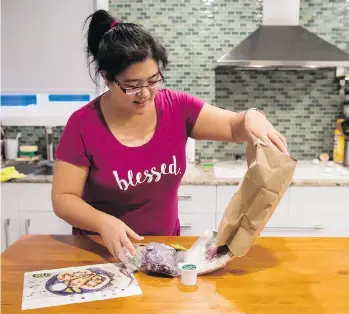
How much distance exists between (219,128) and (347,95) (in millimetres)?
1783

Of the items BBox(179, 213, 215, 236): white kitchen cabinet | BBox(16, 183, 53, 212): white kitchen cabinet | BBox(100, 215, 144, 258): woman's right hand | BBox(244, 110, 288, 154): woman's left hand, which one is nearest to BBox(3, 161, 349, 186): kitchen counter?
BBox(16, 183, 53, 212): white kitchen cabinet

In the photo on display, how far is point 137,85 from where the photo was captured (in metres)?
1.25

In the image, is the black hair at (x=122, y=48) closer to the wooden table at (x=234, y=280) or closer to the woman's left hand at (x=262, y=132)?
the woman's left hand at (x=262, y=132)

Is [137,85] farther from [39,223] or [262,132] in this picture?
[39,223]

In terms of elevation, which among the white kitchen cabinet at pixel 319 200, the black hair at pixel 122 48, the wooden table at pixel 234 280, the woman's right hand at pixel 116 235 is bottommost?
the white kitchen cabinet at pixel 319 200

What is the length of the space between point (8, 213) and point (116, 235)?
168 cm

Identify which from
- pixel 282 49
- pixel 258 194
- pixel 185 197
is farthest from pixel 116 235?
pixel 282 49

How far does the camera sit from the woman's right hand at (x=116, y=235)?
3.71 ft

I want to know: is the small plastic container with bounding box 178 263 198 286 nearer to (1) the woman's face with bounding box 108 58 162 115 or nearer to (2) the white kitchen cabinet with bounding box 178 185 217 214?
(1) the woman's face with bounding box 108 58 162 115

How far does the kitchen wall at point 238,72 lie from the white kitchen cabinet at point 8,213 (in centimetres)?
63

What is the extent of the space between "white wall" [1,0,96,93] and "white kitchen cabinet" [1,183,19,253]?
67cm

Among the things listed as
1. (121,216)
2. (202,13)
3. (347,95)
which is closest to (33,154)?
(202,13)

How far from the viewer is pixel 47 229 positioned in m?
2.60

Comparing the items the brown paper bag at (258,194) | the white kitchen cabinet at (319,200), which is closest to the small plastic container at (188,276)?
the brown paper bag at (258,194)
